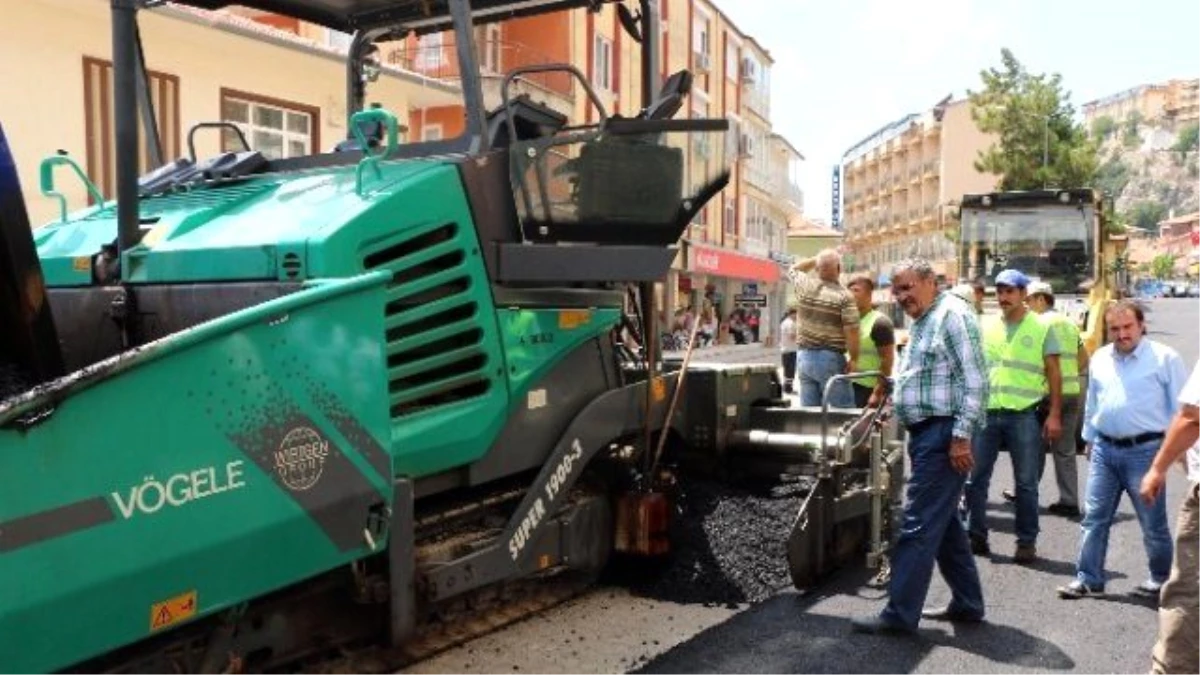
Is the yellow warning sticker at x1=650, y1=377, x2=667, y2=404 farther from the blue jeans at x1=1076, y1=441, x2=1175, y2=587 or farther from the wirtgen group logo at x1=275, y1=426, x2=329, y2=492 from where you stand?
the wirtgen group logo at x1=275, y1=426, x2=329, y2=492

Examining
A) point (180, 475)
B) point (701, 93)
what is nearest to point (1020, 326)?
point (180, 475)

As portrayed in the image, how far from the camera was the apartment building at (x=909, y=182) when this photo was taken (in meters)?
66.1

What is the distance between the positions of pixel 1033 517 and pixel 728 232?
1396 inches

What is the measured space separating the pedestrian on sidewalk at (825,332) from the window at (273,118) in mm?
8613

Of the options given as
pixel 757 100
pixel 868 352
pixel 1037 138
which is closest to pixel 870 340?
pixel 868 352

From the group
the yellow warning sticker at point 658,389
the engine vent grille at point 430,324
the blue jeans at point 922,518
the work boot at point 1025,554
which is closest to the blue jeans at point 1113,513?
the work boot at point 1025,554

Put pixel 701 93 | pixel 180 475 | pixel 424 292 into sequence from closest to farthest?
pixel 180 475
pixel 424 292
pixel 701 93

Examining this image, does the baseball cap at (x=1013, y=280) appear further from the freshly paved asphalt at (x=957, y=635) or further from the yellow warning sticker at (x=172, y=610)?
the yellow warning sticker at (x=172, y=610)

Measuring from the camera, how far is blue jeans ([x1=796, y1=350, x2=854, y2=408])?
7.50m

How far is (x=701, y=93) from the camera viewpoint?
36.9m

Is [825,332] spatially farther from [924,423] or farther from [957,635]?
[957,635]

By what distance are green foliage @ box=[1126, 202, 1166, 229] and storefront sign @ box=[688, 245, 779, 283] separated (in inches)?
5790

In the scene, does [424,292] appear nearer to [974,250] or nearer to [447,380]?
[447,380]

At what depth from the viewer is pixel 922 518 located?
495 cm
